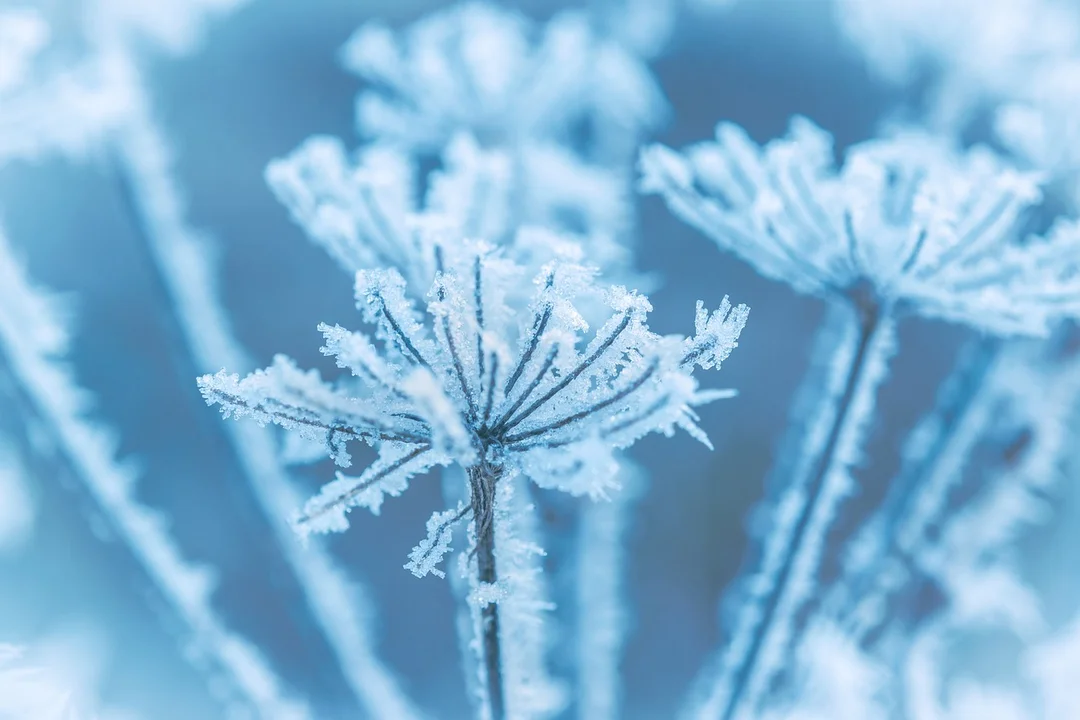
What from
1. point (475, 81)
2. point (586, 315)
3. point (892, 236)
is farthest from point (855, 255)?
point (475, 81)

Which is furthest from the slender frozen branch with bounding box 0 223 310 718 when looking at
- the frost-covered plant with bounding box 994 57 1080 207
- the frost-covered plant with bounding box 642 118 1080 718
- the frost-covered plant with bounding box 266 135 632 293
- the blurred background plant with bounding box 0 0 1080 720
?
the frost-covered plant with bounding box 994 57 1080 207

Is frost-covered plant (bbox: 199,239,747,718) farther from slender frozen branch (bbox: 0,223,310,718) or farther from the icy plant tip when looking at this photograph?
slender frozen branch (bbox: 0,223,310,718)

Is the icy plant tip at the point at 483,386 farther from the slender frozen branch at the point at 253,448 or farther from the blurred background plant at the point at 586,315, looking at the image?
the slender frozen branch at the point at 253,448

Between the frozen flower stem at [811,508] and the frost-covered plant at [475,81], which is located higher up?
the frost-covered plant at [475,81]

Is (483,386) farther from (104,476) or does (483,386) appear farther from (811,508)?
(104,476)

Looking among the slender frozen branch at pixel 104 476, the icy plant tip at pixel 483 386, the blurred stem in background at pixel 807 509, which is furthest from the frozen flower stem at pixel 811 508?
the slender frozen branch at pixel 104 476

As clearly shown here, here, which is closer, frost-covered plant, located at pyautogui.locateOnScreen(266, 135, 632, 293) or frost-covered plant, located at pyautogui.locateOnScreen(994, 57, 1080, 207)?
frost-covered plant, located at pyautogui.locateOnScreen(266, 135, 632, 293)

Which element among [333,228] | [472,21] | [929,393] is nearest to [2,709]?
[333,228]
